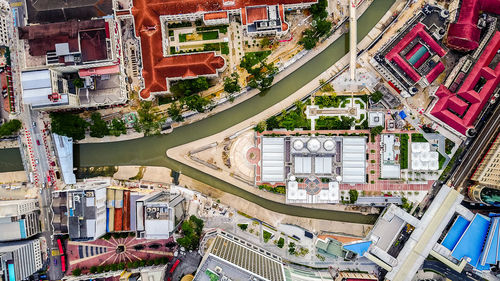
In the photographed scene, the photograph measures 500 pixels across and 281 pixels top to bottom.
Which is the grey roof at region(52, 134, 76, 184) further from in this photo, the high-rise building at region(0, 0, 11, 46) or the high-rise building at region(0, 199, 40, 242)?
the high-rise building at region(0, 0, 11, 46)

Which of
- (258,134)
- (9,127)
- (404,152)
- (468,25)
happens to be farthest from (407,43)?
(9,127)

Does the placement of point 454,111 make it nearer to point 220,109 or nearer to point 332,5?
point 332,5

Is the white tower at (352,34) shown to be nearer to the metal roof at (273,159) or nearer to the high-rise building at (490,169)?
the metal roof at (273,159)

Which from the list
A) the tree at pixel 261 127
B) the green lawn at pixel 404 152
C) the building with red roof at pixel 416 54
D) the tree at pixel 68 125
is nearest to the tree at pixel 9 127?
the tree at pixel 68 125

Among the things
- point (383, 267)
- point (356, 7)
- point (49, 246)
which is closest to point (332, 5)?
point (356, 7)

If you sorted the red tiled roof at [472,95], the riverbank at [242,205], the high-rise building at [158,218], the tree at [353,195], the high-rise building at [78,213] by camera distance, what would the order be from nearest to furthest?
the high-rise building at [158,218], the high-rise building at [78,213], the red tiled roof at [472,95], the tree at [353,195], the riverbank at [242,205]
